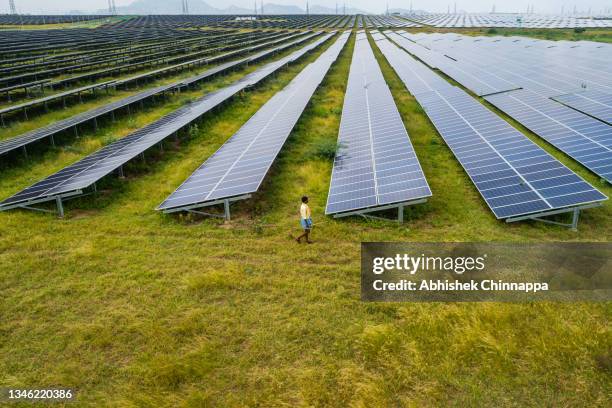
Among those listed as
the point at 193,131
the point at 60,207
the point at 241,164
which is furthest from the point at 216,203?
the point at 193,131

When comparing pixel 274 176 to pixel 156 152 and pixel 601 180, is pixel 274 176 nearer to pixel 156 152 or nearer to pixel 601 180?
pixel 156 152

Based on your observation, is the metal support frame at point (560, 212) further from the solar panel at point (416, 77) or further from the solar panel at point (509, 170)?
the solar panel at point (416, 77)

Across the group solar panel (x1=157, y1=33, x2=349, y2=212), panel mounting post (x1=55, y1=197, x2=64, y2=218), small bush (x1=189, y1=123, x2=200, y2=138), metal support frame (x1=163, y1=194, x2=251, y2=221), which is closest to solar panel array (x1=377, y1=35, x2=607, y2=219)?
solar panel (x1=157, y1=33, x2=349, y2=212)

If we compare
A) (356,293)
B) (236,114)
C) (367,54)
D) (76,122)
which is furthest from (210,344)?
(367,54)

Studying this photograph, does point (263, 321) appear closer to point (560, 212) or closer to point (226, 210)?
point (226, 210)

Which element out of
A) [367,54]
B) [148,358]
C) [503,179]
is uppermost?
[367,54]

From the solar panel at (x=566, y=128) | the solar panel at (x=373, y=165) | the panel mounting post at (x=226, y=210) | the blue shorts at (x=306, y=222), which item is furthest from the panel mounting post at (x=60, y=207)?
the solar panel at (x=566, y=128)

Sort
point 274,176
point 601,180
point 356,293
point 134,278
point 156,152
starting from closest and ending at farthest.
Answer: point 356,293 < point 134,278 < point 601,180 < point 274,176 < point 156,152
